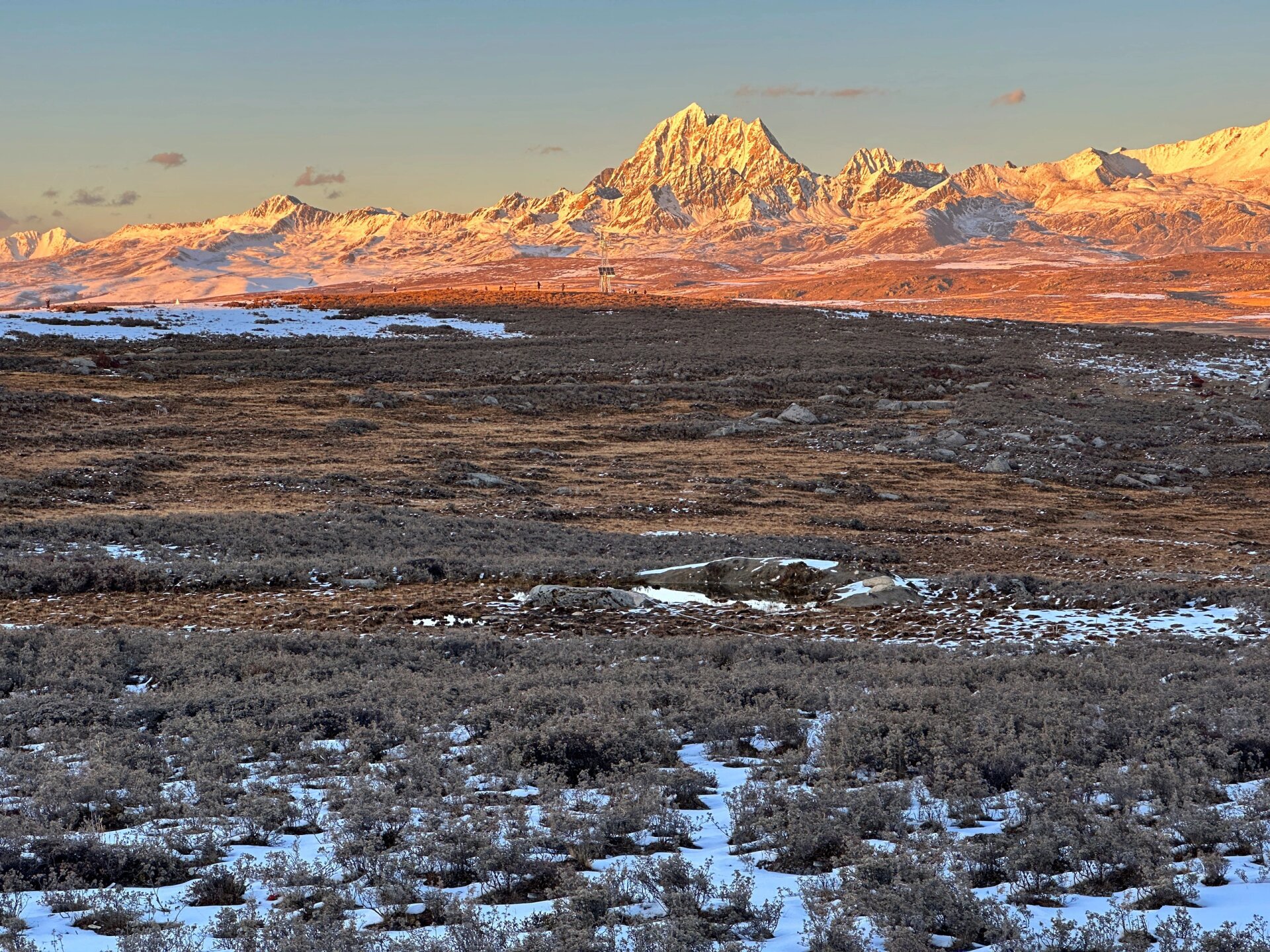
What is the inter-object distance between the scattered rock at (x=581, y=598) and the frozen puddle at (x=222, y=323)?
180 feet

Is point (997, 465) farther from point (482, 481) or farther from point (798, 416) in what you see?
point (482, 481)

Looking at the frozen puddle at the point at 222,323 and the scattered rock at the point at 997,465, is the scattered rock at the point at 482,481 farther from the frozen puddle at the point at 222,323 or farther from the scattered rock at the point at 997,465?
the frozen puddle at the point at 222,323

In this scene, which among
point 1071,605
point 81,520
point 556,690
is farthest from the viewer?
point 81,520

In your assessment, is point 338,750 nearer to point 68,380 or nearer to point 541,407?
point 541,407

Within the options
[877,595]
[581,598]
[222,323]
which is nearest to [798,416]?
[877,595]

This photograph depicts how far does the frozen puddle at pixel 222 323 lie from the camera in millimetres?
63463

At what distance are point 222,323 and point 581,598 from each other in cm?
6238

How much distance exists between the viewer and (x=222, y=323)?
229 feet

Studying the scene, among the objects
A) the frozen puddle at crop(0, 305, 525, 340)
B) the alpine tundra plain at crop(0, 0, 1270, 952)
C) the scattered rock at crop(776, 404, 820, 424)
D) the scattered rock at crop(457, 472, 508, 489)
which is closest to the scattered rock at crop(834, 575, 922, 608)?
the alpine tundra plain at crop(0, 0, 1270, 952)

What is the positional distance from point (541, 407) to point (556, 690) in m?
38.3

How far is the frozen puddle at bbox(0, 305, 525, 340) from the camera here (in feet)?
208

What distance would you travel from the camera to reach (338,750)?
8.39 meters

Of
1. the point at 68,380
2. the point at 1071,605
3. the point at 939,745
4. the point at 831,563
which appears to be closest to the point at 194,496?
the point at 831,563

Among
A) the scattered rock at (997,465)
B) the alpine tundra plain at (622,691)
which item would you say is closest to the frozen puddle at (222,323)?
the alpine tundra plain at (622,691)
